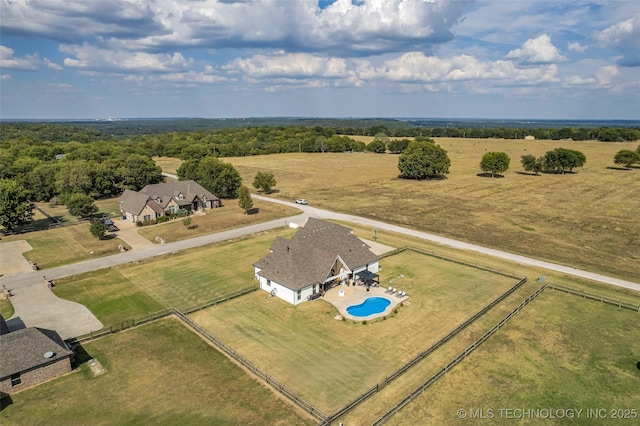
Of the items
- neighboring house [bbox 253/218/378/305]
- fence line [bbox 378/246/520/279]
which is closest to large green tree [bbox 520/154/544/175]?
fence line [bbox 378/246/520/279]

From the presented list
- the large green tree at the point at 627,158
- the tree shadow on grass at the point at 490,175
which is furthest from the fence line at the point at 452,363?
the large green tree at the point at 627,158

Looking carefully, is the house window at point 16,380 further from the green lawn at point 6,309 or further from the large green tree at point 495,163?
the large green tree at point 495,163

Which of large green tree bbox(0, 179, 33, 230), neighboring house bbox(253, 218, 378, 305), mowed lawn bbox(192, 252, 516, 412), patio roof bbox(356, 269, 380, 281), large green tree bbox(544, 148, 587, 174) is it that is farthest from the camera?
large green tree bbox(544, 148, 587, 174)

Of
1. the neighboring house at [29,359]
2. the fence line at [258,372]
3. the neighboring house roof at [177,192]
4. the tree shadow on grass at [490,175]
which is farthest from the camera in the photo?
the tree shadow on grass at [490,175]

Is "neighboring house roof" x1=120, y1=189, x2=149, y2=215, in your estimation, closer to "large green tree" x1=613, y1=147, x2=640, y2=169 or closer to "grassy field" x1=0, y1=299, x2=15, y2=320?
"grassy field" x1=0, y1=299, x2=15, y2=320

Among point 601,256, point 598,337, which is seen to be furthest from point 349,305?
point 601,256

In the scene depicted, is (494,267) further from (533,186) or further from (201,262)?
(533,186)
